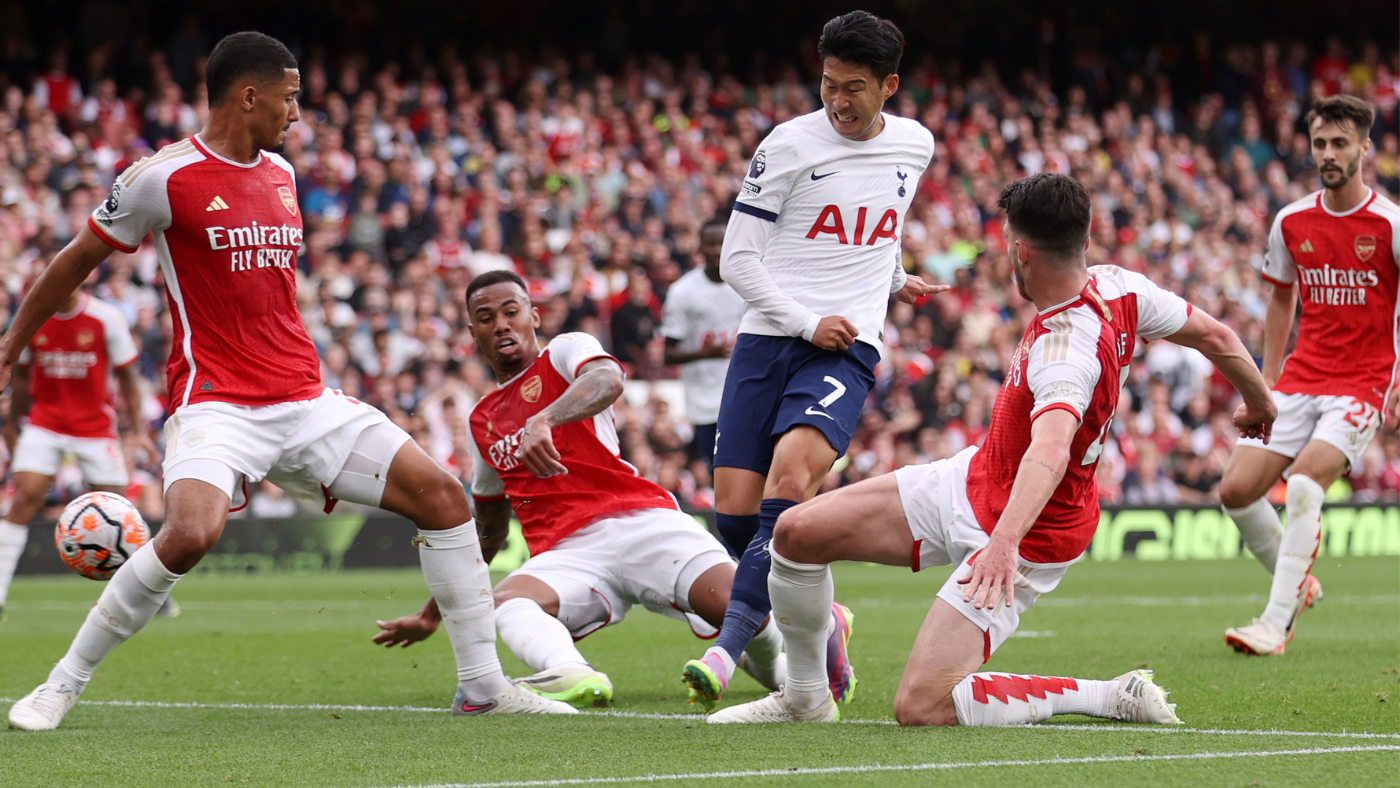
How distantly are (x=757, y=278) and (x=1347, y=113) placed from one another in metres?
3.61

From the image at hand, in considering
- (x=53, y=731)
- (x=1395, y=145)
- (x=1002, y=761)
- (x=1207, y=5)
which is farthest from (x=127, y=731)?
(x=1207, y=5)

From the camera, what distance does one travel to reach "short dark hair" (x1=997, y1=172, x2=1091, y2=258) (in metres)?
4.66

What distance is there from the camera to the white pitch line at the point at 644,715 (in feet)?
15.3

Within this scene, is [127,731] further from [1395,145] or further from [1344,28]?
[1344,28]

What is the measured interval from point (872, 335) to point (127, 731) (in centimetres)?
287

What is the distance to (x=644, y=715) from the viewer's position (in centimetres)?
554

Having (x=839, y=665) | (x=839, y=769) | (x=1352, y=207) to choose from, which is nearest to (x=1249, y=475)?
(x=1352, y=207)

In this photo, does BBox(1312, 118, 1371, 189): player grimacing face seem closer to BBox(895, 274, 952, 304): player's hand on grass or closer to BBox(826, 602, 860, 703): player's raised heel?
BBox(895, 274, 952, 304): player's hand on grass

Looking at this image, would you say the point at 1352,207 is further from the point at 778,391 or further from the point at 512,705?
the point at 512,705

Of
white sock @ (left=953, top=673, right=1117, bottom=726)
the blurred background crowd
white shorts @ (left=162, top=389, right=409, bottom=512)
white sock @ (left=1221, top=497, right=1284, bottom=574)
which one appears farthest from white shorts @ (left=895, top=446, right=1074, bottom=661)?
the blurred background crowd

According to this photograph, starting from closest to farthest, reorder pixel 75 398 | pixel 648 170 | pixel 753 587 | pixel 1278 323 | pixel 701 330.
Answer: pixel 753 587 → pixel 1278 323 → pixel 701 330 → pixel 75 398 → pixel 648 170

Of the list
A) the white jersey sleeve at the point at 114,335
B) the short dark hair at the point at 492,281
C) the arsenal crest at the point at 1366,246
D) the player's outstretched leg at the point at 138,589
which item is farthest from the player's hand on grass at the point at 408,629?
the white jersey sleeve at the point at 114,335

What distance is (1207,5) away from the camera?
2770 centimetres

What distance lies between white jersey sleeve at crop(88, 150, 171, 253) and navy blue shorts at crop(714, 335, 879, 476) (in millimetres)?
2034
